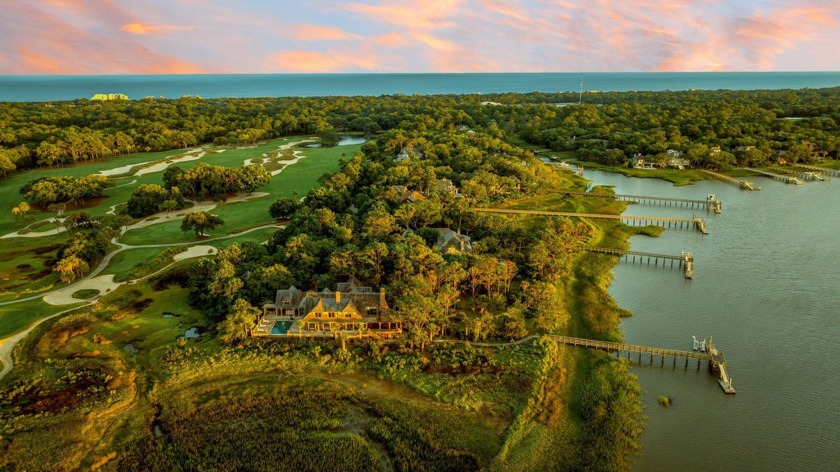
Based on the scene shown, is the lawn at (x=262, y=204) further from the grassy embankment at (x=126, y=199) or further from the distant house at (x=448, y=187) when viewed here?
the distant house at (x=448, y=187)

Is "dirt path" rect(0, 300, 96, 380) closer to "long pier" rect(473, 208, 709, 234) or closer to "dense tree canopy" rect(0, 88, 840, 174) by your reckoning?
"long pier" rect(473, 208, 709, 234)

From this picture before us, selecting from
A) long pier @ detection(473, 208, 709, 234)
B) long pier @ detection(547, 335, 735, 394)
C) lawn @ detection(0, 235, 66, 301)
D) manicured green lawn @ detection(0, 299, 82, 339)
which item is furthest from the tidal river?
lawn @ detection(0, 235, 66, 301)

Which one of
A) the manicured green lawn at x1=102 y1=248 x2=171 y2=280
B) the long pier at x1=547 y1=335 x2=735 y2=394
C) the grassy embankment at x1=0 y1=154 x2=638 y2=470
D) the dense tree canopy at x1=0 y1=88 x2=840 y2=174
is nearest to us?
the grassy embankment at x1=0 y1=154 x2=638 y2=470

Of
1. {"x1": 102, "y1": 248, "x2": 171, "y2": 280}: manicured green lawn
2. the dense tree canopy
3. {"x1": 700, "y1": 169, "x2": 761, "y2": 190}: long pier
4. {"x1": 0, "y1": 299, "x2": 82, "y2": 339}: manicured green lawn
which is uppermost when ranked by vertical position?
the dense tree canopy

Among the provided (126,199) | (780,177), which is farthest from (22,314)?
(780,177)

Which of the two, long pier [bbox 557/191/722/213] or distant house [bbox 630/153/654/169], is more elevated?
distant house [bbox 630/153/654/169]

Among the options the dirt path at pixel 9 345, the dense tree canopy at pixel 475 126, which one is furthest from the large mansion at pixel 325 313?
the dense tree canopy at pixel 475 126

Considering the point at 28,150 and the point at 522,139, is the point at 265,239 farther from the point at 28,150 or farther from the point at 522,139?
the point at 522,139
